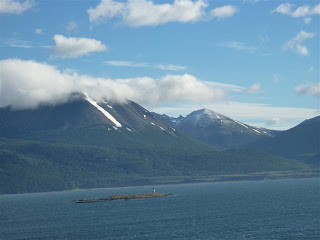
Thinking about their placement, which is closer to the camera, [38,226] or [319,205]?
[38,226]

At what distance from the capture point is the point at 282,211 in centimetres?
16475

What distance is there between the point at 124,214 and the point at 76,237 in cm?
5137

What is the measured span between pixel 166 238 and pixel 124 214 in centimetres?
5986

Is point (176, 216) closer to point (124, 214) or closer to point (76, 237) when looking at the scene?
point (124, 214)

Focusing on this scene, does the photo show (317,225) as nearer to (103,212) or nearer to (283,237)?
(283,237)

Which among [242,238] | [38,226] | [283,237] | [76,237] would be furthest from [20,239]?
[283,237]

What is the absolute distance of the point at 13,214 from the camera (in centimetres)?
19650

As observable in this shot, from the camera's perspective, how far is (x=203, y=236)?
119m

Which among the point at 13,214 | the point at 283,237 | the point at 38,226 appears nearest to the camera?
the point at 283,237

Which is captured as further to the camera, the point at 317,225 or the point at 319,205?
the point at 319,205

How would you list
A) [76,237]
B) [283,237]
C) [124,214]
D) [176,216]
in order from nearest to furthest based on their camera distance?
[283,237], [76,237], [176,216], [124,214]

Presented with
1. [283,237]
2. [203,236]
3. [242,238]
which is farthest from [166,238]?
[283,237]

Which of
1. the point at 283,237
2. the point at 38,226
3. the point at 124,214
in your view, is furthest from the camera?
the point at 124,214

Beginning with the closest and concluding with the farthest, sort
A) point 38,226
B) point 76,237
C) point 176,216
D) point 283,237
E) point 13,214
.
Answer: point 283,237
point 76,237
point 38,226
point 176,216
point 13,214
